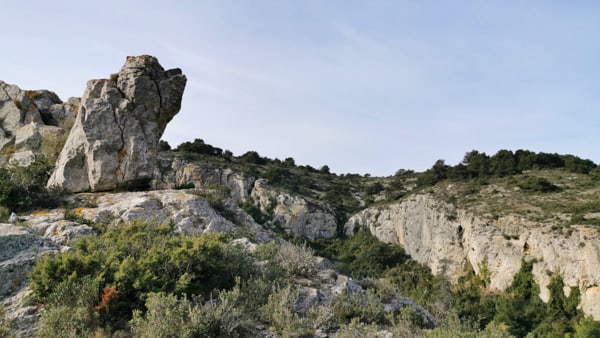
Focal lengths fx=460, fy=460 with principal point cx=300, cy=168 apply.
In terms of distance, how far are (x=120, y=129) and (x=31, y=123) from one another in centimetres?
574

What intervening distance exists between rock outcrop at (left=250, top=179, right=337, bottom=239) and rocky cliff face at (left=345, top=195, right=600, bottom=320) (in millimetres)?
3929

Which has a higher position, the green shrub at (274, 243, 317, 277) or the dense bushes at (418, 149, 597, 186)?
the dense bushes at (418, 149, 597, 186)

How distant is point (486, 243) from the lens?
4625cm

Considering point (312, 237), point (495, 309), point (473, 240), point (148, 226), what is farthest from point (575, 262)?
point (148, 226)

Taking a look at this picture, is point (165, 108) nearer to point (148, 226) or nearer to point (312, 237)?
point (148, 226)

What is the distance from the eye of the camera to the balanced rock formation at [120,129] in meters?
13.8

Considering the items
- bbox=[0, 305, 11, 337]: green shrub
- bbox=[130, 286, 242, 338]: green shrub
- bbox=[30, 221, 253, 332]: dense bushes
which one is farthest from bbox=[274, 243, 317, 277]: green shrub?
bbox=[0, 305, 11, 337]: green shrub

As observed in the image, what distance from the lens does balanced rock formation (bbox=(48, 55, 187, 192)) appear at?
45.4 ft

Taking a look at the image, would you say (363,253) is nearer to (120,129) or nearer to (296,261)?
(120,129)

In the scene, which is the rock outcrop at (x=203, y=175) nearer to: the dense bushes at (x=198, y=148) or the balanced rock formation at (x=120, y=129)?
the dense bushes at (x=198, y=148)

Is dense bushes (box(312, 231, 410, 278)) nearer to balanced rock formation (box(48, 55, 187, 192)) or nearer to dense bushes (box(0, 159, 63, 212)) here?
balanced rock formation (box(48, 55, 187, 192))

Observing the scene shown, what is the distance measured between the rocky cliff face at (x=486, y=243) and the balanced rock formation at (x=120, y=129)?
33864 mm

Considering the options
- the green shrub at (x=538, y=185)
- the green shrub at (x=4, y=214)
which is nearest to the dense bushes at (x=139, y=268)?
the green shrub at (x=4, y=214)

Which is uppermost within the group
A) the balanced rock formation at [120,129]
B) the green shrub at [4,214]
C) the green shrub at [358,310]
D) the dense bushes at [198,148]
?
the dense bushes at [198,148]
